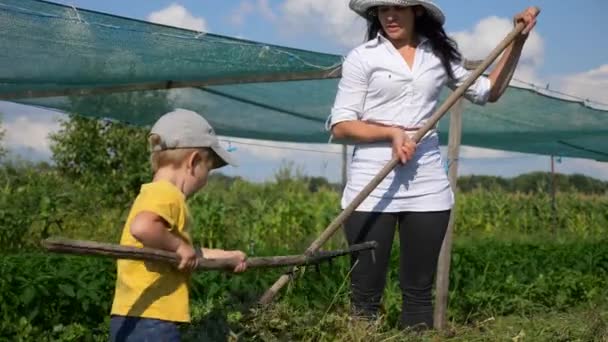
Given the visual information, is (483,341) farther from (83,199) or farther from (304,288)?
(83,199)

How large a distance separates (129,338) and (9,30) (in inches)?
78.1

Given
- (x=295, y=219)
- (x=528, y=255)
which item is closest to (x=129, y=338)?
(x=528, y=255)

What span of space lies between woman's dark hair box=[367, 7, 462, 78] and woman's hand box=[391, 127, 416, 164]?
41 cm

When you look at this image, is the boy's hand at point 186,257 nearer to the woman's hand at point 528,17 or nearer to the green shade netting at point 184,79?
the woman's hand at point 528,17

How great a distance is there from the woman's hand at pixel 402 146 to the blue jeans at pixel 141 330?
101cm

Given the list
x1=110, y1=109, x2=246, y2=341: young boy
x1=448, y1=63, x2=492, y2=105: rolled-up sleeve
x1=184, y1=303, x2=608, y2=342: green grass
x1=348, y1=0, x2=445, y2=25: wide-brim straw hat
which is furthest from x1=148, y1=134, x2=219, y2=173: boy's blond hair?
x1=448, y1=63, x2=492, y2=105: rolled-up sleeve

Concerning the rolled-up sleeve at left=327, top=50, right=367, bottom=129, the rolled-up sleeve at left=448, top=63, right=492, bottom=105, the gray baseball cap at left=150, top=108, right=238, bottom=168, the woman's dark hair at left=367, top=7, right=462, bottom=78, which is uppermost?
the woman's dark hair at left=367, top=7, right=462, bottom=78

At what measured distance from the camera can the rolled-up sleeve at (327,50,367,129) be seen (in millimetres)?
3451

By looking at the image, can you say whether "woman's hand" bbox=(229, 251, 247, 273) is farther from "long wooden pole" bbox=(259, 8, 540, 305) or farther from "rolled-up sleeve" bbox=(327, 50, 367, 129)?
"rolled-up sleeve" bbox=(327, 50, 367, 129)

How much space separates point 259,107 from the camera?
254 inches

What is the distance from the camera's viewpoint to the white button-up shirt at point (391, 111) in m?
3.45

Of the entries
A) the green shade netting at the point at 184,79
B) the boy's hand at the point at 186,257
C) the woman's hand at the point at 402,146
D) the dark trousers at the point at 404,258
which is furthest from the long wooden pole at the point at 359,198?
the green shade netting at the point at 184,79

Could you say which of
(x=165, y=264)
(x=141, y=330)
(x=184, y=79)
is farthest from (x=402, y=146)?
(x=184, y=79)

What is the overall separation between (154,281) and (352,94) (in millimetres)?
1115
